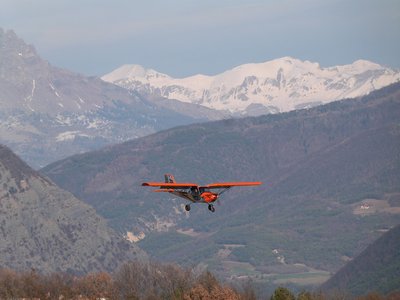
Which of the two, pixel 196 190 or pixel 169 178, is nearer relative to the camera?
pixel 196 190

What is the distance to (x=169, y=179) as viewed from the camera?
177 m

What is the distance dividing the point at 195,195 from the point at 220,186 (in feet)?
21.7

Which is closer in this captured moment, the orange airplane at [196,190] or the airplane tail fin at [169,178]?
the orange airplane at [196,190]

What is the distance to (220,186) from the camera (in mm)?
162750

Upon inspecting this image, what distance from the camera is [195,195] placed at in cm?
16825

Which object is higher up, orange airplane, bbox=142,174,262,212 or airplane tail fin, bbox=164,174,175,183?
airplane tail fin, bbox=164,174,175,183

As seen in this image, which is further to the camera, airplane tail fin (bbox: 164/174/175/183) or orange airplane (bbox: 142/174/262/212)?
airplane tail fin (bbox: 164/174/175/183)

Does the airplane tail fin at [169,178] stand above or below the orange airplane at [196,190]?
above

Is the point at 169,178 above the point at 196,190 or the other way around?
above

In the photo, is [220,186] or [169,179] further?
[169,179]

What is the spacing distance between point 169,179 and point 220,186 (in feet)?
53.5
